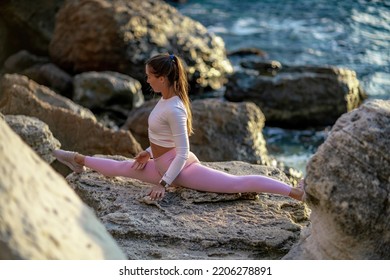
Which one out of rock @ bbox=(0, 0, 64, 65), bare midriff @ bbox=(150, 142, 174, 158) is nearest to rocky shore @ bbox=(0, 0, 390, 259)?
bare midriff @ bbox=(150, 142, 174, 158)

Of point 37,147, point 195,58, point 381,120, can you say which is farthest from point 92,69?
point 381,120

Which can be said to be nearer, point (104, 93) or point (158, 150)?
point (158, 150)

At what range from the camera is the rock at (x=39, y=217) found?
9.13 ft

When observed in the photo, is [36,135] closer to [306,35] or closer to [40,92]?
[40,92]

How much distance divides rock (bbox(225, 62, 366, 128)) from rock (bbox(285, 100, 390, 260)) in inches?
310

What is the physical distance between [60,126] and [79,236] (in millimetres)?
4284

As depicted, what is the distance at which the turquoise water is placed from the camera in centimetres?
1152

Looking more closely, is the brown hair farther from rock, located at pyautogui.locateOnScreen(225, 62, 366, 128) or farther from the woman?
rock, located at pyautogui.locateOnScreen(225, 62, 366, 128)

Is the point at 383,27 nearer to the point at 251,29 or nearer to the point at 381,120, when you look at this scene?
the point at 251,29

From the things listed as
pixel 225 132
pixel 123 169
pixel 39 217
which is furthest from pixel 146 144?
pixel 39 217

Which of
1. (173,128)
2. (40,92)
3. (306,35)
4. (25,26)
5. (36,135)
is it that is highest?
(173,128)

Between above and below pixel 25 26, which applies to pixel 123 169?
above

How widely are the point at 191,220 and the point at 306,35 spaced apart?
39.0ft

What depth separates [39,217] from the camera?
2.87 meters
